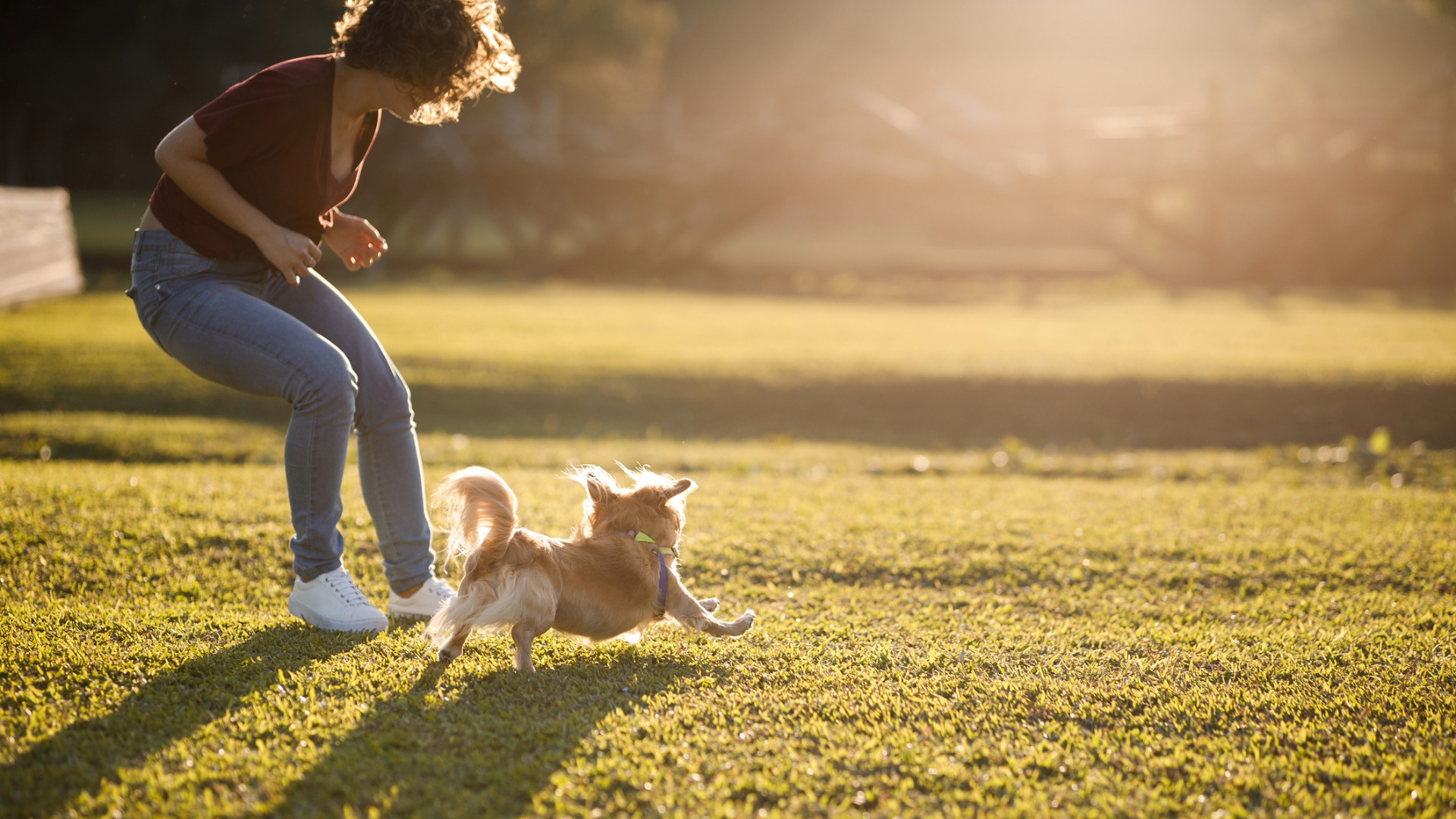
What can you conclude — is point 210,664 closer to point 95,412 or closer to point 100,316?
point 95,412

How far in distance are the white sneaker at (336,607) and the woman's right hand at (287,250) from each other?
43.4 inches

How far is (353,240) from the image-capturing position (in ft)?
13.3

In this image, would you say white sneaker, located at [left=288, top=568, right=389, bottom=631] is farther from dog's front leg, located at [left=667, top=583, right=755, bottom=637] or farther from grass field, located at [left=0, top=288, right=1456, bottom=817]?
dog's front leg, located at [left=667, top=583, right=755, bottom=637]

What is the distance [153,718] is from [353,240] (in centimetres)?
187

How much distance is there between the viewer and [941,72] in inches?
2029

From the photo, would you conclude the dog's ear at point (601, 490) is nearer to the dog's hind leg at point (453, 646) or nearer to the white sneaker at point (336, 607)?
the dog's hind leg at point (453, 646)

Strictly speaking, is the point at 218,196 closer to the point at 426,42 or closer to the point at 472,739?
the point at 426,42

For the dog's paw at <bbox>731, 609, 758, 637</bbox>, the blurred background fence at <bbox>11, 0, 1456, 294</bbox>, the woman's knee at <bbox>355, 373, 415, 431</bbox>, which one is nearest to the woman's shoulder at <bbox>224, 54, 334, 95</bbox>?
the woman's knee at <bbox>355, 373, 415, 431</bbox>

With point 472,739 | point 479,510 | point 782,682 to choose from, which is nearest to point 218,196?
point 479,510

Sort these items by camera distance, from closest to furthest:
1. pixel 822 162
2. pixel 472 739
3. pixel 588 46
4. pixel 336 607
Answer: pixel 472 739 → pixel 336 607 → pixel 822 162 → pixel 588 46

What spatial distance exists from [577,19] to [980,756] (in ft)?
103

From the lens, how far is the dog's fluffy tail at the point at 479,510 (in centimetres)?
331

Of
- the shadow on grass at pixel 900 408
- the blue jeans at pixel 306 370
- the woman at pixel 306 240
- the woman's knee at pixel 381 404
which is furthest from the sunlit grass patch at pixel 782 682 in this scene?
the shadow on grass at pixel 900 408

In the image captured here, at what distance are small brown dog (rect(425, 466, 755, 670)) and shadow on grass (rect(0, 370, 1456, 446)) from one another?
625 centimetres
